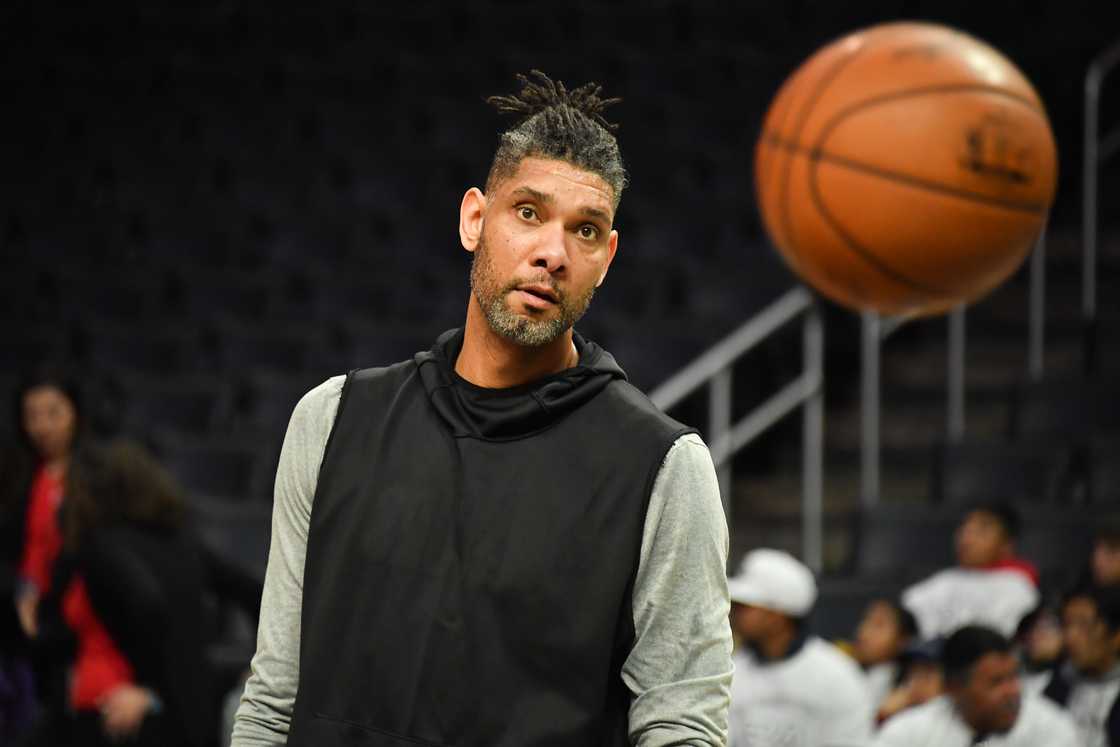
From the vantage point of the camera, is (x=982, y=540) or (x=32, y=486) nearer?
(x=32, y=486)

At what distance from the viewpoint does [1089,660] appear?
4426 mm

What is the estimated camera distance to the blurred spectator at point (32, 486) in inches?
173

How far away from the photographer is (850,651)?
5238 mm

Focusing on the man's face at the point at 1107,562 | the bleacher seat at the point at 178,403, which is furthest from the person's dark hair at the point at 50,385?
the man's face at the point at 1107,562

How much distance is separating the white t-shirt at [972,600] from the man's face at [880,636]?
0.35 feet

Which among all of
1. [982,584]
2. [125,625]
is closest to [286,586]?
[125,625]

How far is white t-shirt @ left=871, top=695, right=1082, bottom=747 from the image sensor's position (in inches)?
159

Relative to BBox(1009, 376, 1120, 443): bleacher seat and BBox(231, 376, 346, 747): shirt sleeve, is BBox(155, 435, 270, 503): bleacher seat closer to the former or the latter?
BBox(1009, 376, 1120, 443): bleacher seat

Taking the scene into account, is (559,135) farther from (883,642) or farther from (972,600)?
(972,600)

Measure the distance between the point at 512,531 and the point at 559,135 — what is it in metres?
0.40

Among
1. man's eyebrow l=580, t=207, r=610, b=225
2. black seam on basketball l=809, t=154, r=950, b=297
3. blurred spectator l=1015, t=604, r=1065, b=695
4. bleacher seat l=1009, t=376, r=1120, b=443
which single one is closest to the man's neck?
man's eyebrow l=580, t=207, r=610, b=225

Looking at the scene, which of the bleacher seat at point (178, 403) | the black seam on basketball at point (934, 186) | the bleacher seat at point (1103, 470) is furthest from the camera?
the bleacher seat at point (178, 403)

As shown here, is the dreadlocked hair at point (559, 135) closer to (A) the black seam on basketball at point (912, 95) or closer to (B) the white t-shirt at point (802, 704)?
(A) the black seam on basketball at point (912, 95)

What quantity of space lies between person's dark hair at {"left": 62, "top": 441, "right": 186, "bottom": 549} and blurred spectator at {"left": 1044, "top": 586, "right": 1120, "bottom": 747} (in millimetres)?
2204
